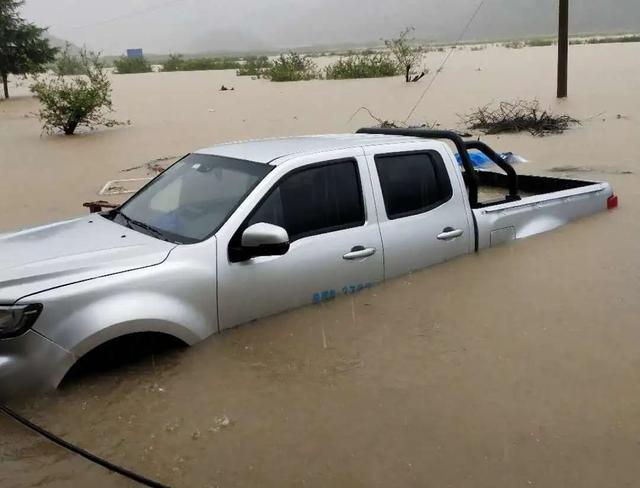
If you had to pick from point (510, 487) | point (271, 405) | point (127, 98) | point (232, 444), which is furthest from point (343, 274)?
point (127, 98)

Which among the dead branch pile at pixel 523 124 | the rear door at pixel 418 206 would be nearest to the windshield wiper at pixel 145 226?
the rear door at pixel 418 206

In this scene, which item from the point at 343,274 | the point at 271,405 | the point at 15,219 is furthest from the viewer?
the point at 15,219

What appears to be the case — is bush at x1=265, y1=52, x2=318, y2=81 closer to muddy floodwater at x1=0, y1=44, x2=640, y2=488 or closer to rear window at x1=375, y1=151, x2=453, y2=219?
muddy floodwater at x1=0, y1=44, x2=640, y2=488

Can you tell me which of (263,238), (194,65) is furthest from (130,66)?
(263,238)

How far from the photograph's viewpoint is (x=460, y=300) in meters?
5.29

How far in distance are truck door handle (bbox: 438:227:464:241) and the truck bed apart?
0.23 metres

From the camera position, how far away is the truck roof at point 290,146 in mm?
4730

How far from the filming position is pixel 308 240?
4.49m

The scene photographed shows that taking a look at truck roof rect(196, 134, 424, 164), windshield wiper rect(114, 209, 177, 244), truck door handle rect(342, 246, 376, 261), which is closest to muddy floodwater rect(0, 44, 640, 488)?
truck door handle rect(342, 246, 376, 261)

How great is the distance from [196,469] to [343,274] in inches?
68.1

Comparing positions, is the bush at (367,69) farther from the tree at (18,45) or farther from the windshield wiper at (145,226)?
the windshield wiper at (145,226)

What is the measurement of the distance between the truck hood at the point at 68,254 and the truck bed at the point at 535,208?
2.67 m

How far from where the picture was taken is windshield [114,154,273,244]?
14.1 feet

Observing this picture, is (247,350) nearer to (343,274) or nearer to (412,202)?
(343,274)
